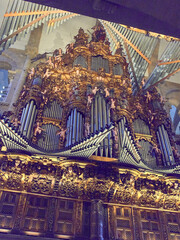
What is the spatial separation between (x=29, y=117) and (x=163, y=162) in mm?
6660

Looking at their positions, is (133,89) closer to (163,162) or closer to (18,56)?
(163,162)

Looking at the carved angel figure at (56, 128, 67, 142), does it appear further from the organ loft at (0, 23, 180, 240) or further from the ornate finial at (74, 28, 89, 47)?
the ornate finial at (74, 28, 89, 47)

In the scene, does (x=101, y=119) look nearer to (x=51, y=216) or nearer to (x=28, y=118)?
(x=28, y=118)

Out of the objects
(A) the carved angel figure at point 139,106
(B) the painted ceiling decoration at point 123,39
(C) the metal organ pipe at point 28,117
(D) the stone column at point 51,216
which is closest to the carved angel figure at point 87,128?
(C) the metal organ pipe at point 28,117

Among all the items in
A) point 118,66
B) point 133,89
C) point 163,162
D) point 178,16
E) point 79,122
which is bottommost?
point 178,16

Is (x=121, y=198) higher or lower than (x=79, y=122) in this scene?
lower

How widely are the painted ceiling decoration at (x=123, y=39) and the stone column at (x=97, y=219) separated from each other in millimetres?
8800

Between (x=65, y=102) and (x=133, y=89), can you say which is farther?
(x=133, y=89)

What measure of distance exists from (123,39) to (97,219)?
1580 cm

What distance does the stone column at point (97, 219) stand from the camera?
917 cm

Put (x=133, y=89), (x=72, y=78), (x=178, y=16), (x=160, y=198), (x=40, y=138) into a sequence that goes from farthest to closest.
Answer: (x=133, y=89) → (x=72, y=78) → (x=40, y=138) → (x=160, y=198) → (x=178, y=16)

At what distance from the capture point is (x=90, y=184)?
10352 millimetres

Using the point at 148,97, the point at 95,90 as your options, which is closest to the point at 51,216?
the point at 95,90

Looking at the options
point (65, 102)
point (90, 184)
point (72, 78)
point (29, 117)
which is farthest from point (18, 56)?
point (90, 184)
